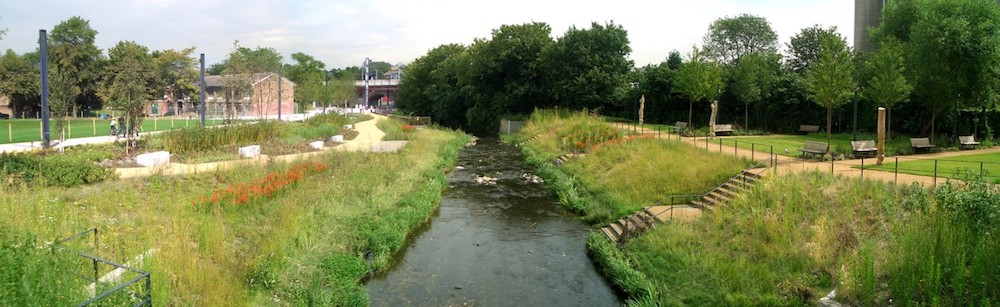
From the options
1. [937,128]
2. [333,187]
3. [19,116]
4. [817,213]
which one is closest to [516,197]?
[333,187]

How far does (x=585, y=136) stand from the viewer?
33312 millimetres

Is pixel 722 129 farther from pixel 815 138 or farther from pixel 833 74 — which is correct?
pixel 833 74

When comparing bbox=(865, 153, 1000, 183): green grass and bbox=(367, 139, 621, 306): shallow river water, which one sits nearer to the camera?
bbox=(367, 139, 621, 306): shallow river water

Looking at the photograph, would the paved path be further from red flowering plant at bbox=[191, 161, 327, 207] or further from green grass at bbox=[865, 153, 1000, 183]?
red flowering plant at bbox=[191, 161, 327, 207]

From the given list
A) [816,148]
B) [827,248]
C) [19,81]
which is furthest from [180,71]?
[827,248]

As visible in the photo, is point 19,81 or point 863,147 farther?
point 19,81

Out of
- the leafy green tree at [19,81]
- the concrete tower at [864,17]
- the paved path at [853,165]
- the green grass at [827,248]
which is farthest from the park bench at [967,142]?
the leafy green tree at [19,81]

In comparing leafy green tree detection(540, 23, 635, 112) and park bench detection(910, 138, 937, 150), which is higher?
leafy green tree detection(540, 23, 635, 112)

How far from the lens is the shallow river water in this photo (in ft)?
41.3

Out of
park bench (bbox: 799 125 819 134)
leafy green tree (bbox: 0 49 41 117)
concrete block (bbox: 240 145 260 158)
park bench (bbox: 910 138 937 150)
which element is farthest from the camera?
leafy green tree (bbox: 0 49 41 117)

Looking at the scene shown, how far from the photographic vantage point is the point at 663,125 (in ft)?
149

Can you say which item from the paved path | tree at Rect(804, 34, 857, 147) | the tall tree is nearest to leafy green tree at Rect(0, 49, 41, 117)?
the tall tree

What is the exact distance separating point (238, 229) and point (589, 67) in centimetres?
4083

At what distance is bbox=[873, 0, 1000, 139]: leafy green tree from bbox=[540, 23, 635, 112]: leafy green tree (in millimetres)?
24579
